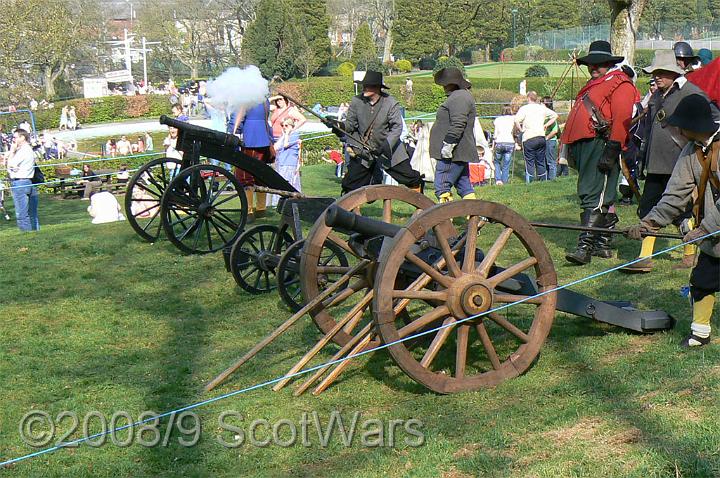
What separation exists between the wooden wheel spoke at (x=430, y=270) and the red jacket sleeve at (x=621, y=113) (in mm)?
3598

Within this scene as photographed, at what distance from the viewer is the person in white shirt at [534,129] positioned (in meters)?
16.3

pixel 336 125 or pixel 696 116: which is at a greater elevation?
pixel 696 116

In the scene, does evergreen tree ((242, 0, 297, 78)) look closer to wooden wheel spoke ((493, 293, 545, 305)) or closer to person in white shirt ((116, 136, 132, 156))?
person in white shirt ((116, 136, 132, 156))

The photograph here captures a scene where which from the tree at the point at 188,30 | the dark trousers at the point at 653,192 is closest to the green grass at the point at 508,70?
the tree at the point at 188,30

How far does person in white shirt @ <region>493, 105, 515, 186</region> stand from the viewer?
59.2 ft

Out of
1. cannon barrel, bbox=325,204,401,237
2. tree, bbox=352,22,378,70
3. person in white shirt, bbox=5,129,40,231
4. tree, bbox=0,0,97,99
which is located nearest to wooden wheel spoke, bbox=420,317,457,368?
cannon barrel, bbox=325,204,401,237

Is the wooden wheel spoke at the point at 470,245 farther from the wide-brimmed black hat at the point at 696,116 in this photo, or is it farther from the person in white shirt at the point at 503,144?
the person in white shirt at the point at 503,144

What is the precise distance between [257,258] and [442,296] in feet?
10.5

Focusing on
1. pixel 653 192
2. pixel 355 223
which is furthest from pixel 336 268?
pixel 653 192

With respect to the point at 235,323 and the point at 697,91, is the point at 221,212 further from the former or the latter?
the point at 697,91

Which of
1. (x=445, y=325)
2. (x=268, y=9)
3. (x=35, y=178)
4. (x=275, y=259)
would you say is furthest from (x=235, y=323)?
(x=268, y=9)

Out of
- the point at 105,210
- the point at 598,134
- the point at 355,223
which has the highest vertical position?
the point at 598,134

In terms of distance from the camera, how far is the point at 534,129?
16516 mm

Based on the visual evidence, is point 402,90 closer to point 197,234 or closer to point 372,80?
point 372,80
